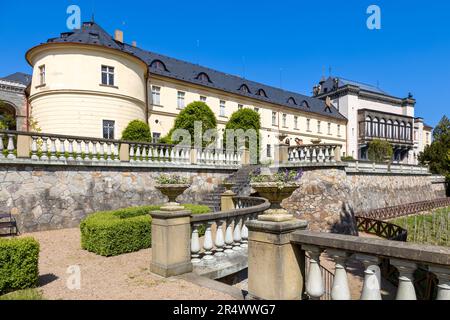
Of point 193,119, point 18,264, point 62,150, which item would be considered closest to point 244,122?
point 193,119

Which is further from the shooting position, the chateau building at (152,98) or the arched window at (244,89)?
the arched window at (244,89)

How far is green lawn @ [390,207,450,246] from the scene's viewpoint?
14.9 metres

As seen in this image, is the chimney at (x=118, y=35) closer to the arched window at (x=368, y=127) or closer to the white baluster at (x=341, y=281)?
the white baluster at (x=341, y=281)

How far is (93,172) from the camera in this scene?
38.9 feet

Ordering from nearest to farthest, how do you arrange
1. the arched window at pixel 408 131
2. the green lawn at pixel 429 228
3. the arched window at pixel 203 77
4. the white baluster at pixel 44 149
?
the white baluster at pixel 44 149 → the green lawn at pixel 429 228 → the arched window at pixel 203 77 → the arched window at pixel 408 131

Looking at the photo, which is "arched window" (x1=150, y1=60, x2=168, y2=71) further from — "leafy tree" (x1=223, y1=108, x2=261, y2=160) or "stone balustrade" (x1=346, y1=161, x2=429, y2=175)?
"stone balustrade" (x1=346, y1=161, x2=429, y2=175)

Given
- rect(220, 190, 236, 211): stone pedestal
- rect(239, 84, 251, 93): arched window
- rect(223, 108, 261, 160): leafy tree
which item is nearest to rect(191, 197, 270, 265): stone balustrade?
rect(220, 190, 236, 211): stone pedestal

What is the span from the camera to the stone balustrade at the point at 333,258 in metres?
2.53

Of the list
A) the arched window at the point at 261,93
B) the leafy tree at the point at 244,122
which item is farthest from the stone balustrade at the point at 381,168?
the arched window at the point at 261,93

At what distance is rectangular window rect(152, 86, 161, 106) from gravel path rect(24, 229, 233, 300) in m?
19.7

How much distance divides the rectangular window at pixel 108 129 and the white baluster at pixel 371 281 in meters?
20.1

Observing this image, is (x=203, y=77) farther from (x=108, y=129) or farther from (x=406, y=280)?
(x=406, y=280)

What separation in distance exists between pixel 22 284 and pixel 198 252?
311cm
